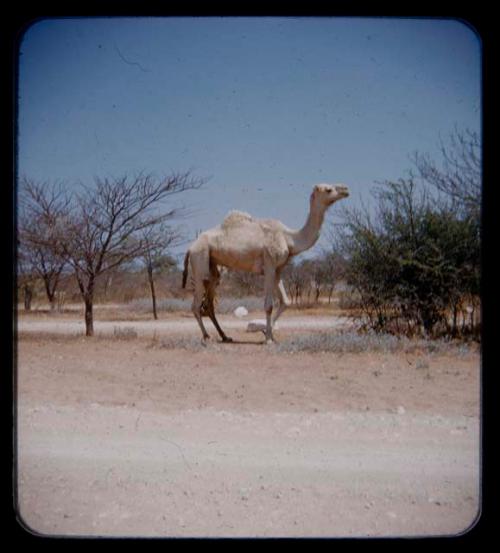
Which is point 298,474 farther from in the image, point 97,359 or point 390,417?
point 97,359

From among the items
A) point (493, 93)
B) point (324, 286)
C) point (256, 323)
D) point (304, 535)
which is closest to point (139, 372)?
point (304, 535)

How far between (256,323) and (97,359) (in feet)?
25.3

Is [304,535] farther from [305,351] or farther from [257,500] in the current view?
[305,351]

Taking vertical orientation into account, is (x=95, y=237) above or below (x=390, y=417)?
above

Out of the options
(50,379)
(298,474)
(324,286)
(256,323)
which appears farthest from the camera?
(324,286)

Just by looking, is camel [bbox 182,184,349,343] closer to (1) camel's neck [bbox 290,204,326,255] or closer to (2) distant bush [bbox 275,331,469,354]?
(1) camel's neck [bbox 290,204,326,255]

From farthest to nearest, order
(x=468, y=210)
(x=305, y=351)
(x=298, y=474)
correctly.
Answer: (x=468, y=210)
(x=305, y=351)
(x=298, y=474)

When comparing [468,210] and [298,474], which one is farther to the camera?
[468,210]

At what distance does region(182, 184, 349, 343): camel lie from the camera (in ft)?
40.7

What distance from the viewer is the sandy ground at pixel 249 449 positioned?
164 inches

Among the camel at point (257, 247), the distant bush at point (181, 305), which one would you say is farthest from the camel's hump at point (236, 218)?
the distant bush at point (181, 305)

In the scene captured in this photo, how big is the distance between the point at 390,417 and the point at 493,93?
3.53m

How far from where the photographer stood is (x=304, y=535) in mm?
3941

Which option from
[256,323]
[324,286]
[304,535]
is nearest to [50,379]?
[304,535]
